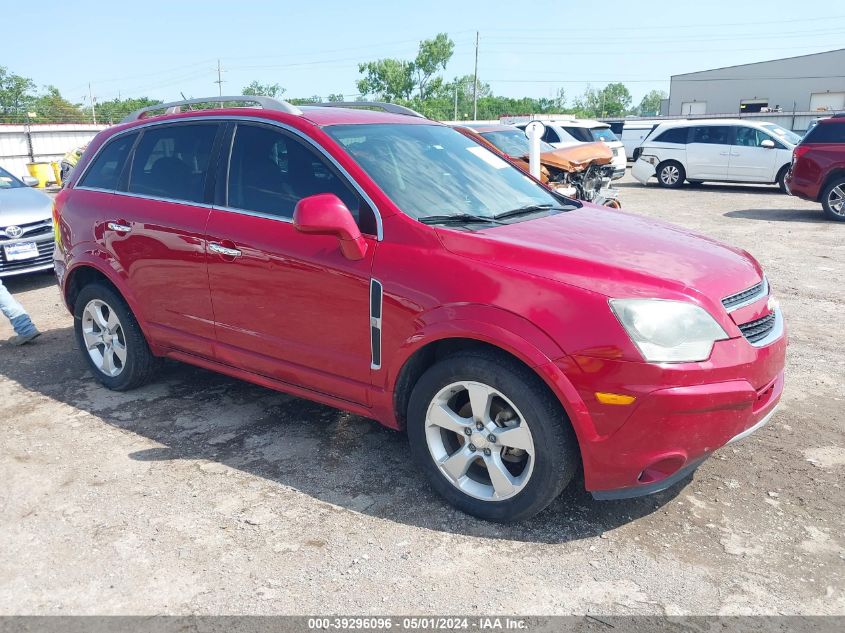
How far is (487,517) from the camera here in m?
3.22

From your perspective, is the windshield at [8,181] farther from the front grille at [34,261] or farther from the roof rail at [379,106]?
the roof rail at [379,106]

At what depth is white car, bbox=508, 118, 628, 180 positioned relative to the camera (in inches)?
727

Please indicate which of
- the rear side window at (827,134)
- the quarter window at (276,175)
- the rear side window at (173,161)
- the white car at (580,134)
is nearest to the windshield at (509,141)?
the rear side window at (827,134)

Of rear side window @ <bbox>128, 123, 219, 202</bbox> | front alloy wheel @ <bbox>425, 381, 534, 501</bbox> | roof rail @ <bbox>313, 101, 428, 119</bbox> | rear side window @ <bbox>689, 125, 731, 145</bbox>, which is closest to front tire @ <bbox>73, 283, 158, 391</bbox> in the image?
rear side window @ <bbox>128, 123, 219, 202</bbox>

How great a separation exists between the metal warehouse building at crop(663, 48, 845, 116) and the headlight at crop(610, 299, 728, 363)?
2240 inches

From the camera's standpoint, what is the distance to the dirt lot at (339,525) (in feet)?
9.09

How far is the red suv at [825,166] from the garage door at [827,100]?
156 ft

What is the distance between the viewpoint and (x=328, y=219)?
326 cm

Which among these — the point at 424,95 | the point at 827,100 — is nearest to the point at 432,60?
the point at 424,95

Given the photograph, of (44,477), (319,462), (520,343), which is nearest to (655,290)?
(520,343)

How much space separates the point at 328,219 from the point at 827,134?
38.2 ft

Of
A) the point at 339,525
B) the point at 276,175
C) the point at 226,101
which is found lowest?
the point at 339,525

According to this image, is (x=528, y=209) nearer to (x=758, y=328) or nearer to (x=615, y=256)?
(x=615, y=256)

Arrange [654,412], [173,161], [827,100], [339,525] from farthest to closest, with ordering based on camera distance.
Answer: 1. [827,100]
2. [173,161]
3. [339,525]
4. [654,412]
